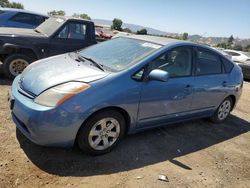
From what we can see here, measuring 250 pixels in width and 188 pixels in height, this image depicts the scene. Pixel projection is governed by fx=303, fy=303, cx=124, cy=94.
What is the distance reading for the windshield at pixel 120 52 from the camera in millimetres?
4465

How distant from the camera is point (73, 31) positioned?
8117 millimetres

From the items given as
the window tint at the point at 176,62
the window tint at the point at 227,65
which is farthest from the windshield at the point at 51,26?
the window tint at the point at 227,65

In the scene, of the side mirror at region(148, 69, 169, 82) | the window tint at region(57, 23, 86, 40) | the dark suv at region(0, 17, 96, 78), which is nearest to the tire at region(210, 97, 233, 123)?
the side mirror at region(148, 69, 169, 82)

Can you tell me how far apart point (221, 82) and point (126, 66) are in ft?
8.06

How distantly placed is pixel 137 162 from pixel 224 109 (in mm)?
3039

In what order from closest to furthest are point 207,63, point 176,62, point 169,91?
point 169,91 < point 176,62 < point 207,63

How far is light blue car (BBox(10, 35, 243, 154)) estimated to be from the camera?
3668 mm

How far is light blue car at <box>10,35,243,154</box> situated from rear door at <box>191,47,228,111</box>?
0.7 inches

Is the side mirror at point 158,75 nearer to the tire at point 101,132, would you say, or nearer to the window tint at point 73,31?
the tire at point 101,132

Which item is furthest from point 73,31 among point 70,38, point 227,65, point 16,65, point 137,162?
point 137,162

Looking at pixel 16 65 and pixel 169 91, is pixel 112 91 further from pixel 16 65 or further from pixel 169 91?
pixel 16 65

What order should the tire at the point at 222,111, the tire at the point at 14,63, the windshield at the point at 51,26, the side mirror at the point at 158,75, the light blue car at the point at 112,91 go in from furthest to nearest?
the windshield at the point at 51,26
the tire at the point at 14,63
the tire at the point at 222,111
the side mirror at the point at 158,75
the light blue car at the point at 112,91

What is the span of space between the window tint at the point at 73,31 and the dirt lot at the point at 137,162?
2941 mm

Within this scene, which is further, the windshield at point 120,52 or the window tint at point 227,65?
the window tint at point 227,65
